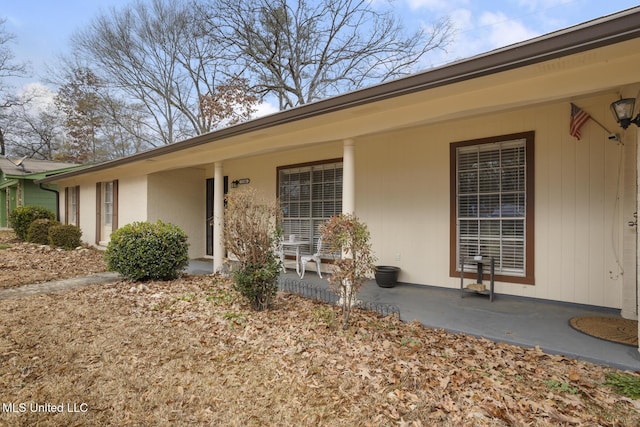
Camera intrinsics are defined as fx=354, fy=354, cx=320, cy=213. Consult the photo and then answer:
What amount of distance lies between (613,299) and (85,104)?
23996mm

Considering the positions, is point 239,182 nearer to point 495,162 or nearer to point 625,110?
point 495,162

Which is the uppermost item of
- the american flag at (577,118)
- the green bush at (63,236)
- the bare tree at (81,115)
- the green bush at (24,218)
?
the bare tree at (81,115)

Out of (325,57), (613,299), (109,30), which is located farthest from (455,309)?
(109,30)

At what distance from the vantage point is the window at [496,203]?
4988mm

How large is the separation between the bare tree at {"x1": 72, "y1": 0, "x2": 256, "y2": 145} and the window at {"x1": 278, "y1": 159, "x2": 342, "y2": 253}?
967 cm

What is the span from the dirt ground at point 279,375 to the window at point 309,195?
3146 mm

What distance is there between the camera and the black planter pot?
5877mm

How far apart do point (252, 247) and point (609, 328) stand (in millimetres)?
4146

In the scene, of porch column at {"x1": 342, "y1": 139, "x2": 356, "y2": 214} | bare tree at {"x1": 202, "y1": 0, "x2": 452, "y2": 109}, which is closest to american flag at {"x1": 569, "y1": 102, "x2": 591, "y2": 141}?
porch column at {"x1": 342, "y1": 139, "x2": 356, "y2": 214}

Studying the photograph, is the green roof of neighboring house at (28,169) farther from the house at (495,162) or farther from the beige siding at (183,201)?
the house at (495,162)

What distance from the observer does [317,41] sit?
49.4 ft

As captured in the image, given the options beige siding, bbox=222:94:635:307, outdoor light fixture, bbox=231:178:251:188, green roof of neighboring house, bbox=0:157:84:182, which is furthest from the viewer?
green roof of neighboring house, bbox=0:157:84:182

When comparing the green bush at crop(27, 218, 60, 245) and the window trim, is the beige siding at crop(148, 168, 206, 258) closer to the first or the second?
the green bush at crop(27, 218, 60, 245)

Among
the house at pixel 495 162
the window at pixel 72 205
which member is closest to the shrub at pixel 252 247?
the house at pixel 495 162
